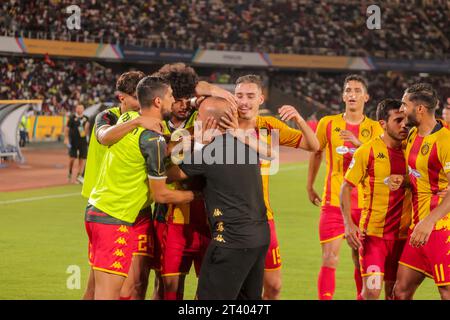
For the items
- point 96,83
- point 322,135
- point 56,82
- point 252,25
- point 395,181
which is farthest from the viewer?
point 252,25

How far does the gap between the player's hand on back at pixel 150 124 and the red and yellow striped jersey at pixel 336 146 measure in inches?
123

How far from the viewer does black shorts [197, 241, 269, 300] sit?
5.48 meters

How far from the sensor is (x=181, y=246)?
6.55 m

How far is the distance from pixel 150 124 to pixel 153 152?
0.76ft

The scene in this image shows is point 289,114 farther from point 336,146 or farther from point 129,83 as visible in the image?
point 336,146

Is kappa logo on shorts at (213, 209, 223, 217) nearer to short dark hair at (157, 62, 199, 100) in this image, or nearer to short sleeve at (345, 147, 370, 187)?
short dark hair at (157, 62, 199, 100)

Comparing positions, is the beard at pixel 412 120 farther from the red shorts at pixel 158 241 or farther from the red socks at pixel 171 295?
the red socks at pixel 171 295

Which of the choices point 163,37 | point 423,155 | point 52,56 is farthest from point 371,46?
point 423,155

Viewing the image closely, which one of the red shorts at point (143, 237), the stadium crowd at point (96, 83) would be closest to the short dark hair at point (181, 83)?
the red shorts at point (143, 237)

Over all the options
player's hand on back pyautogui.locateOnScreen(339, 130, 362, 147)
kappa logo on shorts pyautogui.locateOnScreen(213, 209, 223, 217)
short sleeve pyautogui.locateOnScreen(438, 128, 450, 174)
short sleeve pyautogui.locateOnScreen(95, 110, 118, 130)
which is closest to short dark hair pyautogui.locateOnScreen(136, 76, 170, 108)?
short sleeve pyautogui.locateOnScreen(95, 110, 118, 130)

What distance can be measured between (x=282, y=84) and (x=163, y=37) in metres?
10.9

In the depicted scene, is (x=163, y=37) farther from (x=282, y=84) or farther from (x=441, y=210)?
(x=441, y=210)

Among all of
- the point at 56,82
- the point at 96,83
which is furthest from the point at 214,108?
the point at 96,83

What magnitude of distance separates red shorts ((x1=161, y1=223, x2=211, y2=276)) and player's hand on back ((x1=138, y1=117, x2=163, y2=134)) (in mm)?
997
